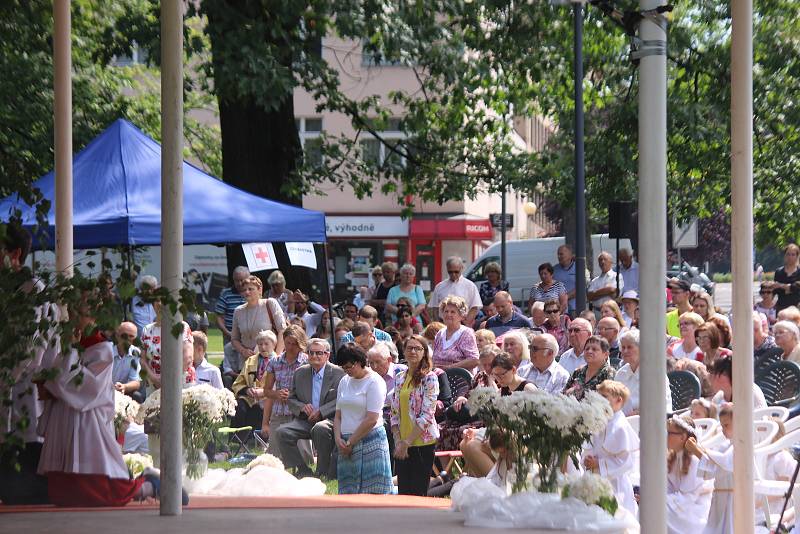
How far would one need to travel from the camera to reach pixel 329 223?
157 ft


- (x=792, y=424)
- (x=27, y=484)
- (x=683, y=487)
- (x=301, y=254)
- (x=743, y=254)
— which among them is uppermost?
(x=301, y=254)

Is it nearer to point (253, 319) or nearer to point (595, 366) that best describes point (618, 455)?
point (595, 366)

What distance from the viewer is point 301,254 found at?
15.7 meters

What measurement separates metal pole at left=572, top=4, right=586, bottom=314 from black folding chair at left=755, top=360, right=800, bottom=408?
6.59 meters

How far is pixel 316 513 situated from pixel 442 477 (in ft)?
13.9

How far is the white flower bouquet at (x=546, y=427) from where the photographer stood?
7.41m

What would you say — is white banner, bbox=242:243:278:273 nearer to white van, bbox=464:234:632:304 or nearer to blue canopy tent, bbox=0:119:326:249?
blue canopy tent, bbox=0:119:326:249

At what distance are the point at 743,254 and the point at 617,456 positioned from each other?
2894mm

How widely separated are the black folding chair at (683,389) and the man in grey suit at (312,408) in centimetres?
343

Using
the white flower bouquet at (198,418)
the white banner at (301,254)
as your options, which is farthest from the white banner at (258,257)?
the white flower bouquet at (198,418)

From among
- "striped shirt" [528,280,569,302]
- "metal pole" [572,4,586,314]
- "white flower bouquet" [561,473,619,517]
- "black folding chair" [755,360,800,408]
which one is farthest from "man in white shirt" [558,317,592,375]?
"white flower bouquet" [561,473,619,517]

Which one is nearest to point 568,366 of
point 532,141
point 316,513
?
point 316,513

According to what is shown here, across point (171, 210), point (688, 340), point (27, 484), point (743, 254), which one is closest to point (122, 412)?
point (27, 484)

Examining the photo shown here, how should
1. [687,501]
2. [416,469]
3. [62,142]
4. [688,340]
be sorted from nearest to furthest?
[62,142] → [687,501] → [416,469] → [688,340]
